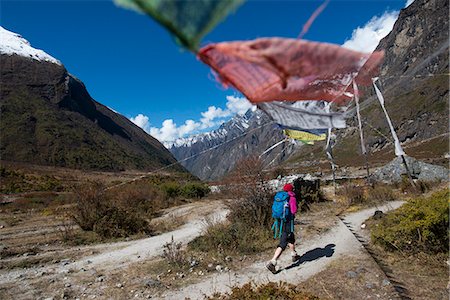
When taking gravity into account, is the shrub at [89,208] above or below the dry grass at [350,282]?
above

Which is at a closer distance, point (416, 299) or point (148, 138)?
point (416, 299)

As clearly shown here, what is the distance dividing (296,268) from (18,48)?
14229cm

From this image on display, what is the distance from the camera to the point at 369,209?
13.1m

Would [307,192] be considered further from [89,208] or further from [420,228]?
[89,208]

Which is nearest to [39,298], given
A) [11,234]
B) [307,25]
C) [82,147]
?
[307,25]

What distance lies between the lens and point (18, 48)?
123812 millimetres

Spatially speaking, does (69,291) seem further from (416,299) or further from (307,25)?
(307,25)

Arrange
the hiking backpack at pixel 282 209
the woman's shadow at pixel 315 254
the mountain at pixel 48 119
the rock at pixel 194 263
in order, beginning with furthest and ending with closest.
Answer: the mountain at pixel 48 119, the rock at pixel 194 263, the woman's shadow at pixel 315 254, the hiking backpack at pixel 282 209

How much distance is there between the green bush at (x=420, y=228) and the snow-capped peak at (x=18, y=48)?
430 ft

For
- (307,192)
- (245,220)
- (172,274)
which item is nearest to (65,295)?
(172,274)

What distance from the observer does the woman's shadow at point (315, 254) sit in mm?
7379

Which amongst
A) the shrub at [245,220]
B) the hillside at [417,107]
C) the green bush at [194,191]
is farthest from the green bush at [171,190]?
the hillside at [417,107]

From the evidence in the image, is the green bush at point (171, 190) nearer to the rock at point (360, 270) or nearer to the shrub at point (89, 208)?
the shrub at point (89, 208)

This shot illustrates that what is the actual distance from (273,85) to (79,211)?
13.0 m
